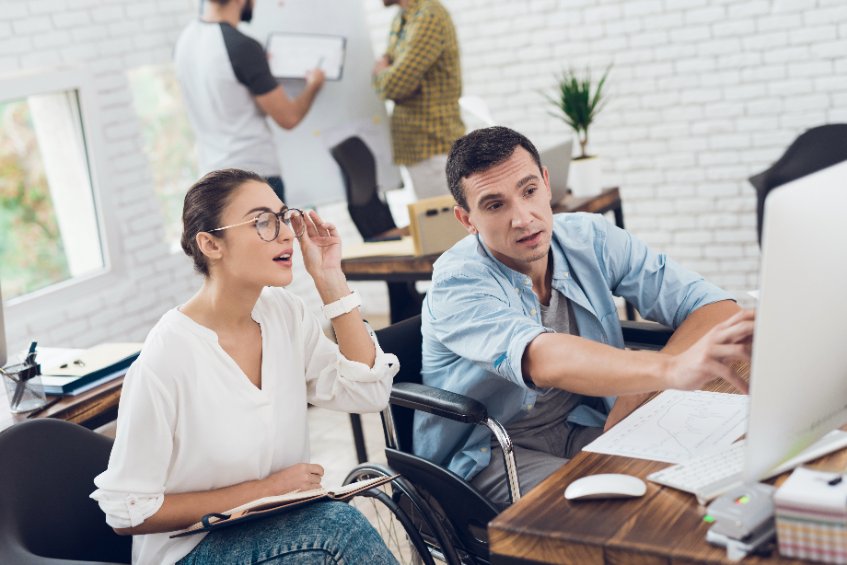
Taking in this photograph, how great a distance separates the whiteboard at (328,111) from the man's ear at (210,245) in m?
2.40

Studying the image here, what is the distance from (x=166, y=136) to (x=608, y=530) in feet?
12.5

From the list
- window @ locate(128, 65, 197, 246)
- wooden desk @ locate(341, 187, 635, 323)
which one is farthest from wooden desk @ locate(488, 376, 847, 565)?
window @ locate(128, 65, 197, 246)

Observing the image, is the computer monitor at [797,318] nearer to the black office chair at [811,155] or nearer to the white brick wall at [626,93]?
the black office chair at [811,155]

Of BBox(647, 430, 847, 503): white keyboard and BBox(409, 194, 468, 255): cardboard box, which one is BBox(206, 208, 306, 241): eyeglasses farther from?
BBox(409, 194, 468, 255): cardboard box

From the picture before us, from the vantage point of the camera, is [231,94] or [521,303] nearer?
[521,303]

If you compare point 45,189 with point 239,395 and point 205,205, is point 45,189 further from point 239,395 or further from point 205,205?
point 239,395

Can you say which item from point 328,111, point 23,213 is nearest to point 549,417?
point 328,111

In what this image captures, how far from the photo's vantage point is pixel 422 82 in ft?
13.8

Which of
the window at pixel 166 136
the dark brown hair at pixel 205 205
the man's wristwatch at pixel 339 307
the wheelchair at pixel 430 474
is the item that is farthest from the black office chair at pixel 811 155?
the window at pixel 166 136

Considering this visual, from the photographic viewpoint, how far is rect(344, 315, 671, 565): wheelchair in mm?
1857

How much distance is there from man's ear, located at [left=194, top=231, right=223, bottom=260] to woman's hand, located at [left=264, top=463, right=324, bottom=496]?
43 centimetres

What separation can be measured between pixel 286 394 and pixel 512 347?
462mm

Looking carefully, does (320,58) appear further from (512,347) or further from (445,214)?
(512,347)

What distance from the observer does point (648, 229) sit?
15.7 ft
